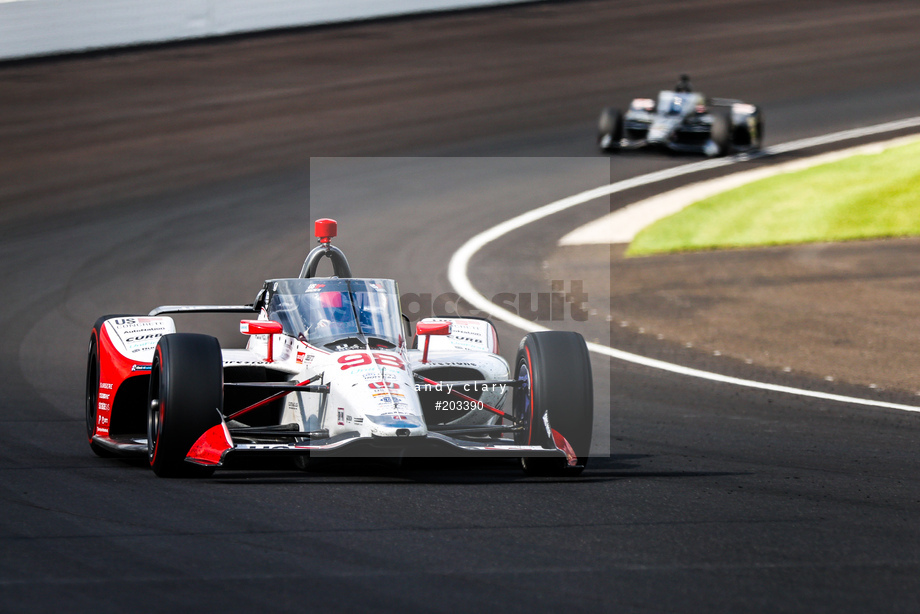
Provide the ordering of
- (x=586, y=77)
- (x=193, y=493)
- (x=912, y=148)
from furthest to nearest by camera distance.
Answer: (x=586, y=77) → (x=912, y=148) → (x=193, y=493)

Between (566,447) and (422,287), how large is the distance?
820 cm

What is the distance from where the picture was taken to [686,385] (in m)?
12.0

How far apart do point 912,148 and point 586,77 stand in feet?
26.5

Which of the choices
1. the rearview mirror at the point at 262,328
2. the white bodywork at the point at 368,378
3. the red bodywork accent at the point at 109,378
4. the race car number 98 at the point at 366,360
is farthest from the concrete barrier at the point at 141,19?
the race car number 98 at the point at 366,360

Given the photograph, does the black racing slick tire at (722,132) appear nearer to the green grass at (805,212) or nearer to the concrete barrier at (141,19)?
the green grass at (805,212)

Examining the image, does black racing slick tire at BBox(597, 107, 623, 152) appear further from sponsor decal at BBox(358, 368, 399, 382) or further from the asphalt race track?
sponsor decal at BBox(358, 368, 399, 382)

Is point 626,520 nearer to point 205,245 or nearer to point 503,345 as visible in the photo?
point 503,345

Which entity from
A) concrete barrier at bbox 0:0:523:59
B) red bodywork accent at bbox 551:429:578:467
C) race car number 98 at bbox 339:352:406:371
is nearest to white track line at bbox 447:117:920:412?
red bodywork accent at bbox 551:429:578:467

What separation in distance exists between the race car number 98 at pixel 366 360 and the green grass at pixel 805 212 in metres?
10.0

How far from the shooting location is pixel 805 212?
19.2m

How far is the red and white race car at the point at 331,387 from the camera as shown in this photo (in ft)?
25.8

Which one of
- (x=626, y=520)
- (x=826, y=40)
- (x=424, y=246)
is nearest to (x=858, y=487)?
(x=626, y=520)

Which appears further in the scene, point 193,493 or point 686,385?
point 686,385

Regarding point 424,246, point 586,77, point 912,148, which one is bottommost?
point 424,246
